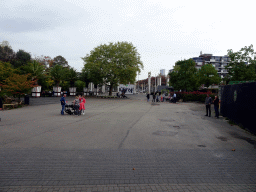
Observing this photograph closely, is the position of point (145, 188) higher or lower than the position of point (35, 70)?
lower

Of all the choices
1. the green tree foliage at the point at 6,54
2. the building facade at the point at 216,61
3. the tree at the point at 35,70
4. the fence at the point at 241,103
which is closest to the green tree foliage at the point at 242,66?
the fence at the point at 241,103

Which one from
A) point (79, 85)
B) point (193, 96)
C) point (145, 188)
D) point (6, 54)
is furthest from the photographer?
point (79, 85)

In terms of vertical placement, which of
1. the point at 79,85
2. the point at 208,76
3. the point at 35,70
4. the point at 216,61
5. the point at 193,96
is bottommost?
the point at 193,96

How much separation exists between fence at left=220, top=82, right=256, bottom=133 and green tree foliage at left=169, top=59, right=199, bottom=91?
2320 cm

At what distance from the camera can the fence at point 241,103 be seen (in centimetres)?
895

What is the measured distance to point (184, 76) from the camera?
3741 centimetres

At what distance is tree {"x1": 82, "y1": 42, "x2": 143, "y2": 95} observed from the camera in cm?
4232

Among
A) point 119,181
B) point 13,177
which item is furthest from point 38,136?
point 119,181

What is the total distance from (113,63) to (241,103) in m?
33.8

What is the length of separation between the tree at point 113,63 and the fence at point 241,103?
29.7 meters

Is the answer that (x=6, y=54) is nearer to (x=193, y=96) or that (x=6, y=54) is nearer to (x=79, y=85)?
(x=79, y=85)

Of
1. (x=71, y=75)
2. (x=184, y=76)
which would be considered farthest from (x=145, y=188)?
(x=71, y=75)

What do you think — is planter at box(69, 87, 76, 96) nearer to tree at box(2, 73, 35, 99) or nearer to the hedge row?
the hedge row

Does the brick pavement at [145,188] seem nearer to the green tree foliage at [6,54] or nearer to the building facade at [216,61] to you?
the green tree foliage at [6,54]
